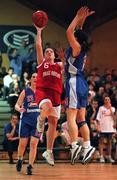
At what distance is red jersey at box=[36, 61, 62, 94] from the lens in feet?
26.3

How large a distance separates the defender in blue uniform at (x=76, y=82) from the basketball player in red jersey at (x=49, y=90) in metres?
0.48

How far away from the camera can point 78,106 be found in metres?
7.31

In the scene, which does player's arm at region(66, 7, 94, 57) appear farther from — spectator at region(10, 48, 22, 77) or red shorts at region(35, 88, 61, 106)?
spectator at region(10, 48, 22, 77)

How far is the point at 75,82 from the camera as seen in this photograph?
7.33m

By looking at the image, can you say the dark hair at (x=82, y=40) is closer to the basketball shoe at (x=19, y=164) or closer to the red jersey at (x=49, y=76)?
the red jersey at (x=49, y=76)

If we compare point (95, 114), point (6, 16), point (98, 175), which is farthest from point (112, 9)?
point (98, 175)

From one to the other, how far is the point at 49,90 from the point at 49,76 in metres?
0.23

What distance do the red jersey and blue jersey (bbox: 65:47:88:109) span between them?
629mm

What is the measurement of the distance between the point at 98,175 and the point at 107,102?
4.55m

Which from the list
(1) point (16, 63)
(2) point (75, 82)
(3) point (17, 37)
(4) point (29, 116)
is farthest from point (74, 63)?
(3) point (17, 37)

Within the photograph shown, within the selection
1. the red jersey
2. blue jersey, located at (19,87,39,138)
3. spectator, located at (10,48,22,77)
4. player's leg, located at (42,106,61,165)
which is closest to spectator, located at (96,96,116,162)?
blue jersey, located at (19,87,39,138)

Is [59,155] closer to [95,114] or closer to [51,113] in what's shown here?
[95,114]

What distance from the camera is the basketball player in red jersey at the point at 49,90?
779 cm

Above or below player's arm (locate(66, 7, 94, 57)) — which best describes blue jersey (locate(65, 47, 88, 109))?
below
